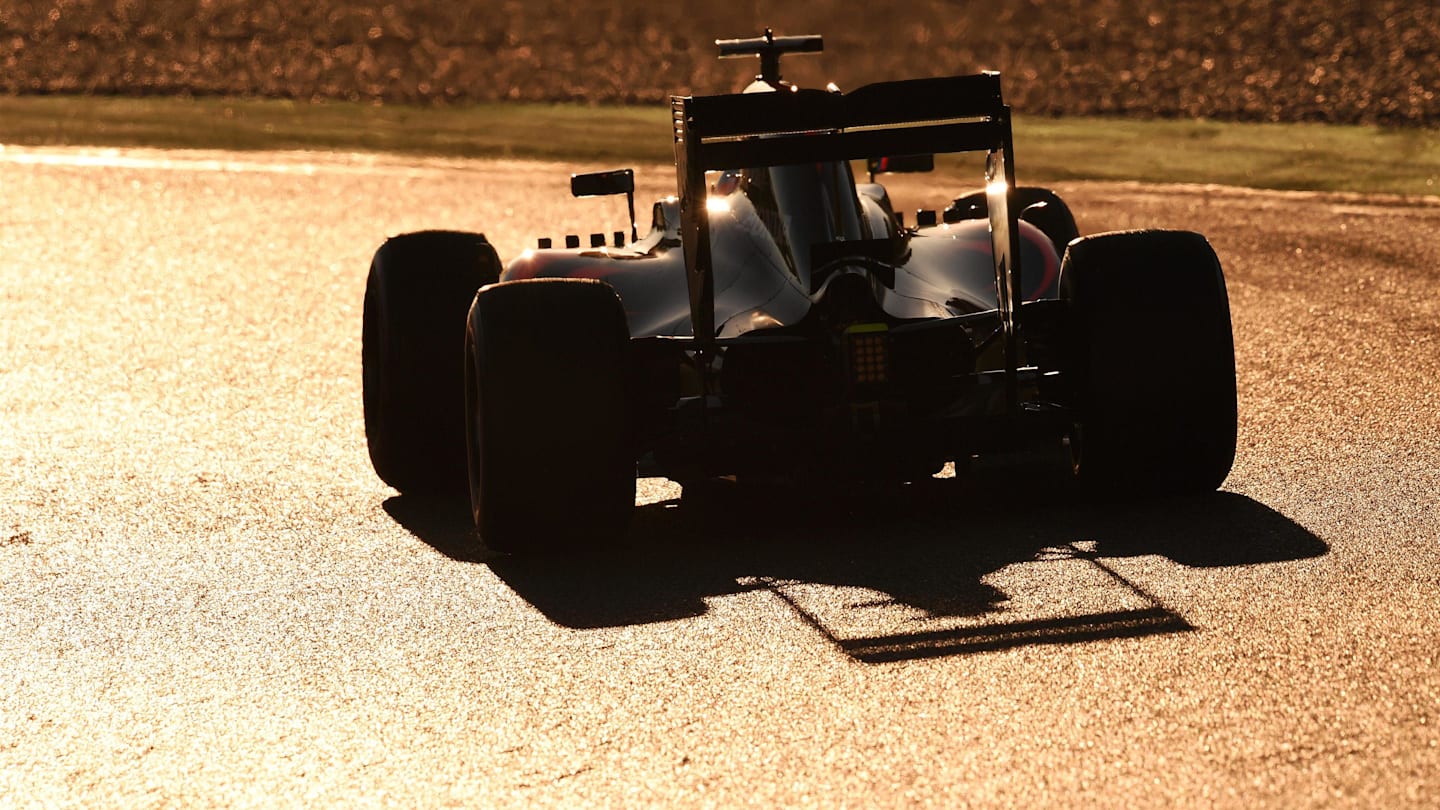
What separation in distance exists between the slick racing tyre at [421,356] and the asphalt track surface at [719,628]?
0.57 ft

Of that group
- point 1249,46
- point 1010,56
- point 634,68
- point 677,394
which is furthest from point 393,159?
point 677,394

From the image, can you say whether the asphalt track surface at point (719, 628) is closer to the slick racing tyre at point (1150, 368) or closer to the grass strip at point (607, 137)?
the slick racing tyre at point (1150, 368)

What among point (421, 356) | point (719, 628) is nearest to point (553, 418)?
point (719, 628)

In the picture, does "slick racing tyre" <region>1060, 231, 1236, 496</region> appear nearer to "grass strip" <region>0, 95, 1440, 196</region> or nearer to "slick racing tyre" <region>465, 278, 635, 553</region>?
"slick racing tyre" <region>465, 278, 635, 553</region>

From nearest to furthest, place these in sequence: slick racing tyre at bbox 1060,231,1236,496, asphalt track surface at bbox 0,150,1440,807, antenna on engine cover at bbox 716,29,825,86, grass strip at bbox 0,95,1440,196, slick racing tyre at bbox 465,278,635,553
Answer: asphalt track surface at bbox 0,150,1440,807 → slick racing tyre at bbox 465,278,635,553 → slick racing tyre at bbox 1060,231,1236,496 → antenna on engine cover at bbox 716,29,825,86 → grass strip at bbox 0,95,1440,196

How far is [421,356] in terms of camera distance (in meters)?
8.59

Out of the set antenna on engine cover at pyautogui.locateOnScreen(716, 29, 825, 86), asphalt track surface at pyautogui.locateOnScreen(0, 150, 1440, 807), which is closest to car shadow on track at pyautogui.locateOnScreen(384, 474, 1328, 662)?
asphalt track surface at pyautogui.locateOnScreen(0, 150, 1440, 807)

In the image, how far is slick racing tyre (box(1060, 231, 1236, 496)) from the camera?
7.57 meters

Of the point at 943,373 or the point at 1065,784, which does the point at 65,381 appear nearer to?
the point at 943,373

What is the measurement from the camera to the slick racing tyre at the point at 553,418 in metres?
7.17

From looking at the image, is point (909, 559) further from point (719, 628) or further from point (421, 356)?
point (421, 356)

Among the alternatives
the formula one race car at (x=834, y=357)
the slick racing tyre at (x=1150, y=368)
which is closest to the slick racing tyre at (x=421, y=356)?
the formula one race car at (x=834, y=357)

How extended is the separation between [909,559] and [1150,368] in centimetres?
106

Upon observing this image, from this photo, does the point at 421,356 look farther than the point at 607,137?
No
